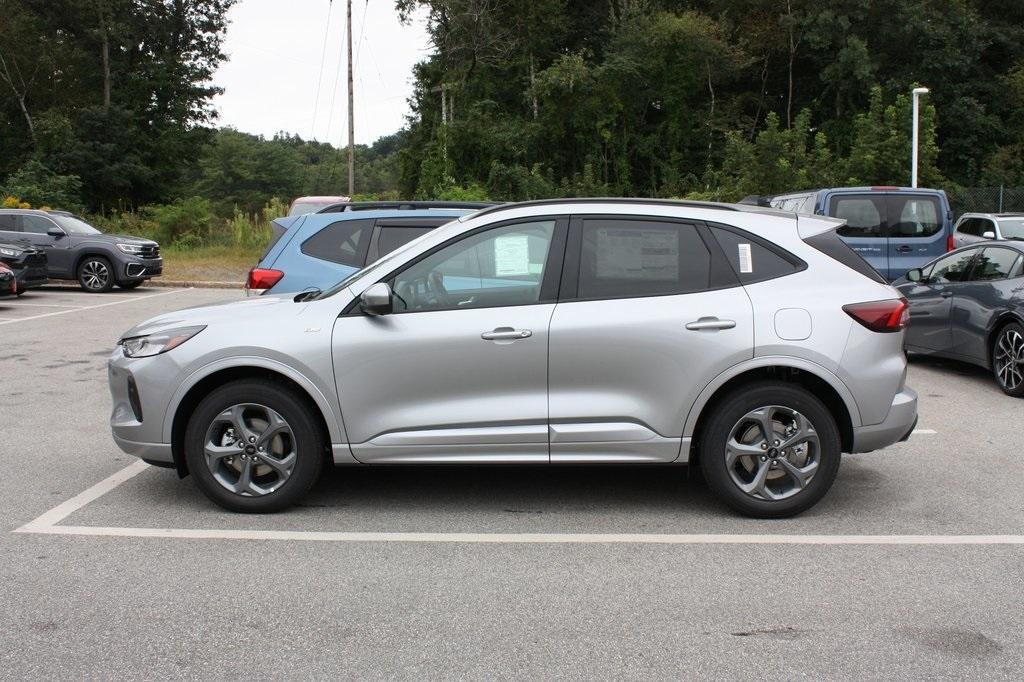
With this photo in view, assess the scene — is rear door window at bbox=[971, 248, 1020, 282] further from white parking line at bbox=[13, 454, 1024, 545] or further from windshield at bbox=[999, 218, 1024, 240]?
windshield at bbox=[999, 218, 1024, 240]

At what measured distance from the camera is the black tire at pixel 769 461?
17.3ft

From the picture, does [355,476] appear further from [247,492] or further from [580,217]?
[580,217]

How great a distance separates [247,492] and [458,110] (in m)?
43.3

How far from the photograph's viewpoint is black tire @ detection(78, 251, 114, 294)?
21.4 m

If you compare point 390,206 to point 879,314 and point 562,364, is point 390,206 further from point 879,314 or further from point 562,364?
point 879,314

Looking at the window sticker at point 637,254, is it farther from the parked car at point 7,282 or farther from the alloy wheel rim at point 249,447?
the parked car at point 7,282

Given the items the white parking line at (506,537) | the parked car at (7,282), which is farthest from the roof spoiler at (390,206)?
the parked car at (7,282)

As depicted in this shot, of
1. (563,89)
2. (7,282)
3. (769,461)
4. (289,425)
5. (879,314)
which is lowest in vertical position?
(769,461)

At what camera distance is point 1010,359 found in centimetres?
926

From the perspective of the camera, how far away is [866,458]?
6.83 meters

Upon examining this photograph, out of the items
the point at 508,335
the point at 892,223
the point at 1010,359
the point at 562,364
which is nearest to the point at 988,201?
the point at 892,223

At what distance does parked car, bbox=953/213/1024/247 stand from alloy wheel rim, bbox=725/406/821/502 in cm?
1430

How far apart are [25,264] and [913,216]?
15.9 meters

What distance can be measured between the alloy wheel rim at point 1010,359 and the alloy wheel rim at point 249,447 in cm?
689
